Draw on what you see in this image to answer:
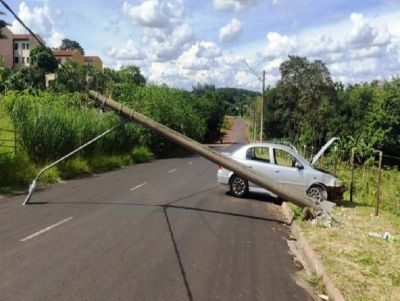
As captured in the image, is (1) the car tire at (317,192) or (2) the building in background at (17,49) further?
(2) the building in background at (17,49)

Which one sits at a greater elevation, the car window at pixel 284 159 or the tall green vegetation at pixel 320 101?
the tall green vegetation at pixel 320 101

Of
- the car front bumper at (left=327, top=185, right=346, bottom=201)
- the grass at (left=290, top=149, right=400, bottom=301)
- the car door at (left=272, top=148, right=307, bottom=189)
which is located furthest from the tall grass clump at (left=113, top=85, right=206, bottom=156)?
the grass at (left=290, top=149, right=400, bottom=301)

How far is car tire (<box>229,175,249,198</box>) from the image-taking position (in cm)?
1706

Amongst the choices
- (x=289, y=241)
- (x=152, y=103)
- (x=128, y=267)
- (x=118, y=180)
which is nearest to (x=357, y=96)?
(x=152, y=103)

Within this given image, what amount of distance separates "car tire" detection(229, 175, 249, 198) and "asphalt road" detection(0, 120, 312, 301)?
784 mm

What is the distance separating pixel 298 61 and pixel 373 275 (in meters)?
47.6

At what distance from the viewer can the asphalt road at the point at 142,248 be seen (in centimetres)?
716

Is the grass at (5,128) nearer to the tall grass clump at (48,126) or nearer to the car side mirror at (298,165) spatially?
the tall grass clump at (48,126)

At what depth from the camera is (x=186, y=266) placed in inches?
331

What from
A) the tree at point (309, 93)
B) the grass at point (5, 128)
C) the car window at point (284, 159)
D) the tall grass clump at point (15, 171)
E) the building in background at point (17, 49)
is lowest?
the tall grass clump at point (15, 171)

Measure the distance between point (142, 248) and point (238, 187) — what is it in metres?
8.09

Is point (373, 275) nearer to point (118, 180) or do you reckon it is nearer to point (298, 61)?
point (118, 180)

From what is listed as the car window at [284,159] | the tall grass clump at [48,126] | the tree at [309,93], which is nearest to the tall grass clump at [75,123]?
the tall grass clump at [48,126]

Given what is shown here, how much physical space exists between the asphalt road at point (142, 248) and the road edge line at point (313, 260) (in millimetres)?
324
